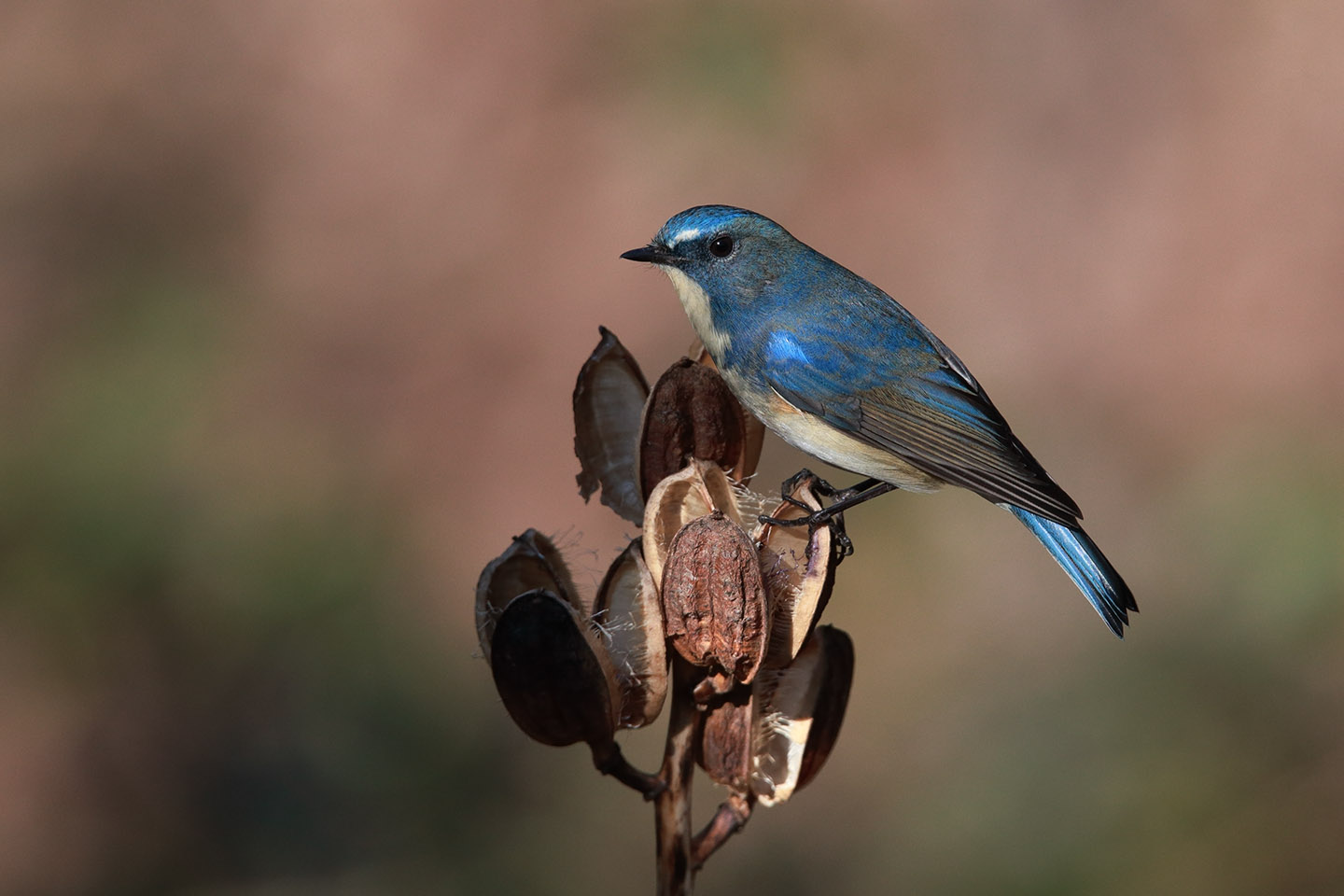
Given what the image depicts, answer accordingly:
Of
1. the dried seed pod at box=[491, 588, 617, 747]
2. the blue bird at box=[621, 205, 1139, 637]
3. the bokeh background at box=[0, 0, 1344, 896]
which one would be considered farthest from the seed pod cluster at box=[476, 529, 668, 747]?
the bokeh background at box=[0, 0, 1344, 896]

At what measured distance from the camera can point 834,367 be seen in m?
3.37

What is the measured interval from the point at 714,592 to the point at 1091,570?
59.0 inches

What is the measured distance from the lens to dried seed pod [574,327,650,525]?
94.0 inches

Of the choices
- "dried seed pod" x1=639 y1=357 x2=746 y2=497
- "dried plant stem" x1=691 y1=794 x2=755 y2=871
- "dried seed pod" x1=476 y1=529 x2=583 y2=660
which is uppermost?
"dried seed pod" x1=639 y1=357 x2=746 y2=497

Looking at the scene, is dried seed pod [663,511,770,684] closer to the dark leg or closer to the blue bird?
the dark leg

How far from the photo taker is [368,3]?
6828 millimetres

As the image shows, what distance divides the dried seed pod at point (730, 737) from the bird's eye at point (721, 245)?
155cm

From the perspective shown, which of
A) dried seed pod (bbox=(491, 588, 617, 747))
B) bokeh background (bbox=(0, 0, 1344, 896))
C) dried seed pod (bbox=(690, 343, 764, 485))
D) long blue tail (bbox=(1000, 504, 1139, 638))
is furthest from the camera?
bokeh background (bbox=(0, 0, 1344, 896))

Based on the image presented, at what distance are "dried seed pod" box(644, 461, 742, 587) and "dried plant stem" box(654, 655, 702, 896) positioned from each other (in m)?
0.19

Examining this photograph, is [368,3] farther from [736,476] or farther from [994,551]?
[736,476]

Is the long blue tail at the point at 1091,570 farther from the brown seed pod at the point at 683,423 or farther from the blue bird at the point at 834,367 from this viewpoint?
the brown seed pod at the point at 683,423

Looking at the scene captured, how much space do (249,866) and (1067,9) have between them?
553cm

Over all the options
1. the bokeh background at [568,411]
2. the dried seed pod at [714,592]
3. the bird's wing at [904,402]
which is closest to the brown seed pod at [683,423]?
the dried seed pod at [714,592]

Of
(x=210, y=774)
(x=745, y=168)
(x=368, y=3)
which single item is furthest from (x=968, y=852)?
(x=368, y=3)
